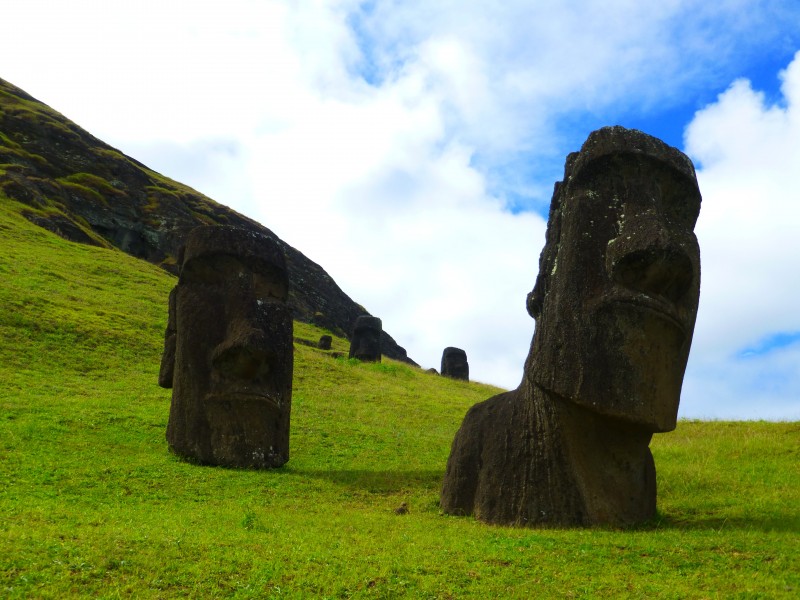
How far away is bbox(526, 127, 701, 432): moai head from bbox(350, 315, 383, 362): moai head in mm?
28158

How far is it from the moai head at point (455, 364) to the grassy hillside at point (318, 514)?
58.0ft

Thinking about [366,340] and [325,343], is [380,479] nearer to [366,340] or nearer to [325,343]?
[366,340]

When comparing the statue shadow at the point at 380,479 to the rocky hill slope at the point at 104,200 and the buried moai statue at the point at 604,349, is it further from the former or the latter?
the rocky hill slope at the point at 104,200

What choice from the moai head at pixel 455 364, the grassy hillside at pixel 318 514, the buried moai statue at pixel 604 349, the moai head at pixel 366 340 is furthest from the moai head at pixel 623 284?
the moai head at pixel 455 364

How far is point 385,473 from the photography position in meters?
12.1

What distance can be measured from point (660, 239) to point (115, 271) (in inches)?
1267

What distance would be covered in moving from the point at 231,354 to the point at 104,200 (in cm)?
4853

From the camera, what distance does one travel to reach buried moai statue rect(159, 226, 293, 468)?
1185cm

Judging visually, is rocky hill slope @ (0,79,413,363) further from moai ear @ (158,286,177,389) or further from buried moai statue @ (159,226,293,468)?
buried moai statue @ (159,226,293,468)

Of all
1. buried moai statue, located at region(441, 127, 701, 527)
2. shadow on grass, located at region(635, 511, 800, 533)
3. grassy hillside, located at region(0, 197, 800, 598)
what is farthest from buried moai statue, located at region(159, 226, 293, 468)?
shadow on grass, located at region(635, 511, 800, 533)

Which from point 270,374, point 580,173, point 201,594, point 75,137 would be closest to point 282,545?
point 201,594

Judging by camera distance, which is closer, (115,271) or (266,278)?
(266,278)

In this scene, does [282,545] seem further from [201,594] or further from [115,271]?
[115,271]

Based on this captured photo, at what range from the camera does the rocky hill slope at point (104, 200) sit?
160 ft
